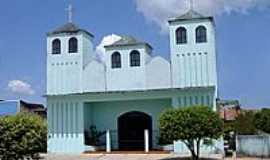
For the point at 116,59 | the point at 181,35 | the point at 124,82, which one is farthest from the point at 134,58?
the point at 181,35

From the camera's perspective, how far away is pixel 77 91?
3388 centimetres

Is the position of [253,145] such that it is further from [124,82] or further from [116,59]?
[116,59]

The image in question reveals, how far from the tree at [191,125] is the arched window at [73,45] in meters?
9.99

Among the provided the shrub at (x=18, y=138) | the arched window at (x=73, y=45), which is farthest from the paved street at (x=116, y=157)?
the shrub at (x=18, y=138)

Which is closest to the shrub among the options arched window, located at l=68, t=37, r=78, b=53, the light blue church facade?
the light blue church facade

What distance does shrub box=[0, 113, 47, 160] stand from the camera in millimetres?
23000

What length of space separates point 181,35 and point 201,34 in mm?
1226

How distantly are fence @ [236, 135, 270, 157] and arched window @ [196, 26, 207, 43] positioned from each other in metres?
6.21

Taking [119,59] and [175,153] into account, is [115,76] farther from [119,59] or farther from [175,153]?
[175,153]

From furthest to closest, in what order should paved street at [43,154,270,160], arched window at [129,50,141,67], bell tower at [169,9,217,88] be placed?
arched window at [129,50,141,67]
bell tower at [169,9,217,88]
paved street at [43,154,270,160]

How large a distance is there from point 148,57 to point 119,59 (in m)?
1.89

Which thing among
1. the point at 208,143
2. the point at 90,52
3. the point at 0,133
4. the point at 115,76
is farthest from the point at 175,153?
the point at 0,133

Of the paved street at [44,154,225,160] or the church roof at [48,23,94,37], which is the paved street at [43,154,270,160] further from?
the church roof at [48,23,94,37]

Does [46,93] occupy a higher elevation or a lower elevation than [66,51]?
lower
